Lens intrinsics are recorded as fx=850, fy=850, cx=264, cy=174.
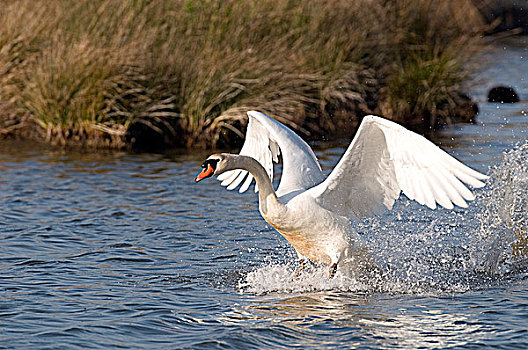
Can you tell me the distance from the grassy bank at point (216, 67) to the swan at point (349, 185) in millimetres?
6060

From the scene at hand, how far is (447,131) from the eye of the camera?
14984 millimetres

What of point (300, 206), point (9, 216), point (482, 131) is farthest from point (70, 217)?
point (482, 131)

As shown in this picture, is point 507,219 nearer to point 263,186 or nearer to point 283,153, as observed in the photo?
point 283,153

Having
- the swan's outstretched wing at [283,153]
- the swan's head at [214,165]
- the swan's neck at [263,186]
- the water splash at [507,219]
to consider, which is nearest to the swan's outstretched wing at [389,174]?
the swan's neck at [263,186]

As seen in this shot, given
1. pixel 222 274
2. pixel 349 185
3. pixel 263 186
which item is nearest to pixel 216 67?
pixel 222 274

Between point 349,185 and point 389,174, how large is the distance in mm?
366

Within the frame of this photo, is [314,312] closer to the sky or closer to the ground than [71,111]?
closer to the ground

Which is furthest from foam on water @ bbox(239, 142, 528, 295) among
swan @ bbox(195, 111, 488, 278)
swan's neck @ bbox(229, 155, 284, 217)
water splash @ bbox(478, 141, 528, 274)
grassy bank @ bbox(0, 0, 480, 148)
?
grassy bank @ bbox(0, 0, 480, 148)

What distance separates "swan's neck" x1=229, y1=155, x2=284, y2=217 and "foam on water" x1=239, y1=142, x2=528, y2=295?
0.77 m

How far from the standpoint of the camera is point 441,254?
8.28m

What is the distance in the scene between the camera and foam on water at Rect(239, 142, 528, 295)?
23.7 ft

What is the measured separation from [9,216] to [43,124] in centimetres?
447

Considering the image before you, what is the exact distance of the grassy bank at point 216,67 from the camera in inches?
530

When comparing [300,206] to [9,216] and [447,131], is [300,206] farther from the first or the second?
[447,131]
